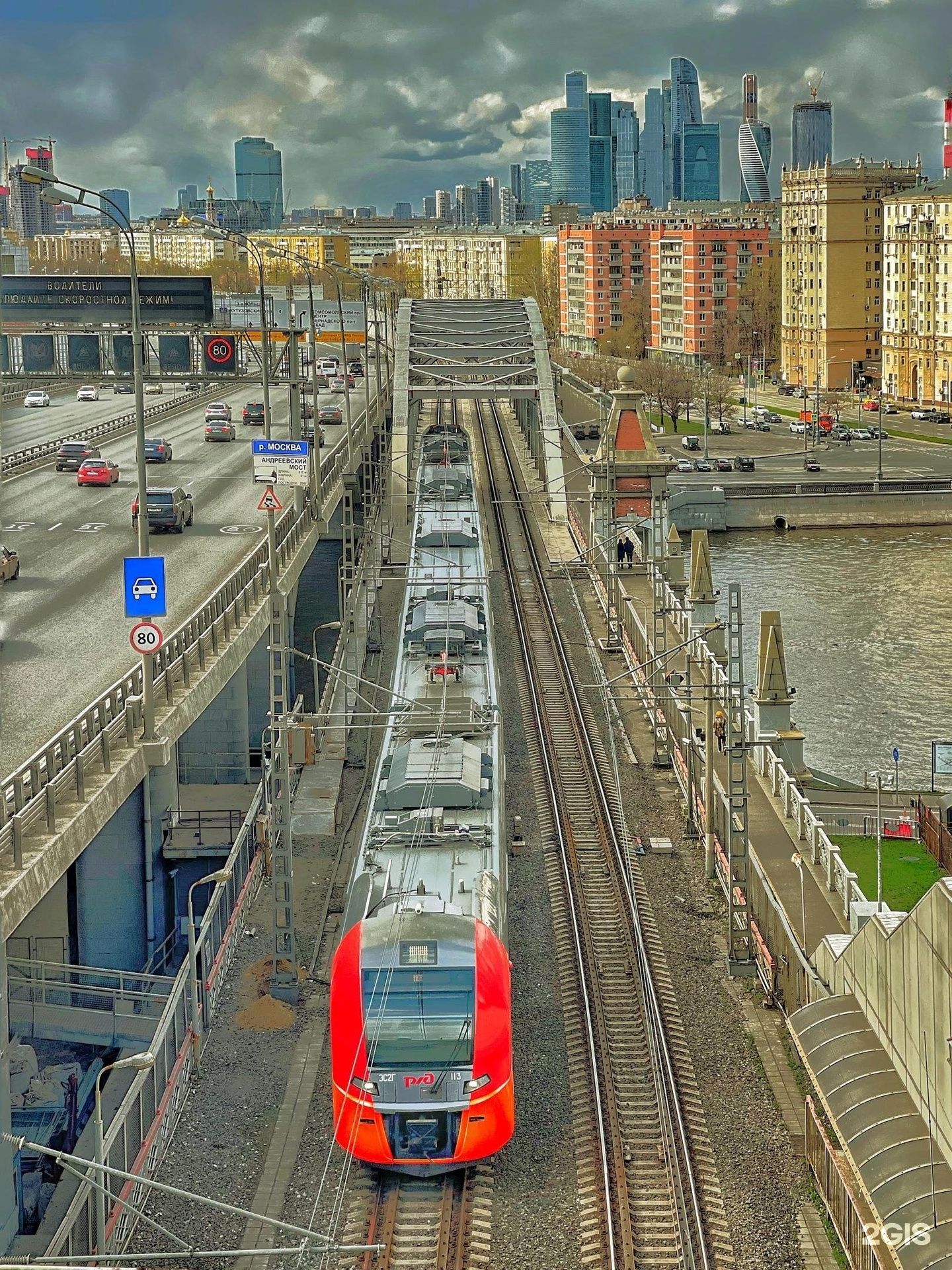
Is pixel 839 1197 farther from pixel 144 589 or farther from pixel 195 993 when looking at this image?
pixel 144 589

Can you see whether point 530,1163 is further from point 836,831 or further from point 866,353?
point 866,353

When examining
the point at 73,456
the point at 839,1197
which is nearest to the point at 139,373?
the point at 839,1197

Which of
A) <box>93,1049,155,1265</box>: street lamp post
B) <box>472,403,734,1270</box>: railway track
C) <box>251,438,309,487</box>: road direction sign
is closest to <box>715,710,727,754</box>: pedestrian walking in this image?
<box>472,403,734,1270</box>: railway track

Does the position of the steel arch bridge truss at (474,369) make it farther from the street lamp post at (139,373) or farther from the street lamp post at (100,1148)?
the street lamp post at (100,1148)

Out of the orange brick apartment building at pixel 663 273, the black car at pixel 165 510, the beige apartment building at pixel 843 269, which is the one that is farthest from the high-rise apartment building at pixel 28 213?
the orange brick apartment building at pixel 663 273

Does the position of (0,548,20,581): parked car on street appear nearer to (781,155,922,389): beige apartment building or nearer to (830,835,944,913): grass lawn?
(830,835,944,913): grass lawn
